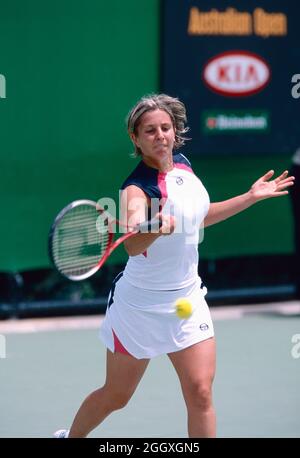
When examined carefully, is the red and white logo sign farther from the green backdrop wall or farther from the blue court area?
the blue court area

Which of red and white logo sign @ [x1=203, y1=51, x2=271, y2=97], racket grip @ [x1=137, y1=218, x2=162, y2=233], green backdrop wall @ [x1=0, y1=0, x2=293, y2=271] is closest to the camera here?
racket grip @ [x1=137, y1=218, x2=162, y2=233]

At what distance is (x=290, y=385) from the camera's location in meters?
6.83

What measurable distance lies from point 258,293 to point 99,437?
353cm

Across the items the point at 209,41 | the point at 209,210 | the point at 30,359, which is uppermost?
the point at 209,41

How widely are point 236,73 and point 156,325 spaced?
4.18m

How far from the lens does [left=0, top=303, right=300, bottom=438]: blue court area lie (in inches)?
238

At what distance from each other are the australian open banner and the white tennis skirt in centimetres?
376

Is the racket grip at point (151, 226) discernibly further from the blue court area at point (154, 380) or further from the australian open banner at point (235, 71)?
the australian open banner at point (235, 71)

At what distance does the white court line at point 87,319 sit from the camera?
8.26 meters

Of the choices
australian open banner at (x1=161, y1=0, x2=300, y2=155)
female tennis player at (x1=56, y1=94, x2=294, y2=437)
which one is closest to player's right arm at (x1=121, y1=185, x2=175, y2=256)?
female tennis player at (x1=56, y1=94, x2=294, y2=437)

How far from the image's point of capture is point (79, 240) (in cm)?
502

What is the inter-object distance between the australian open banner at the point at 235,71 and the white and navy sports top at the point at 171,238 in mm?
3641
